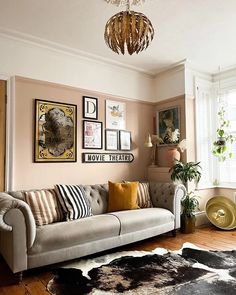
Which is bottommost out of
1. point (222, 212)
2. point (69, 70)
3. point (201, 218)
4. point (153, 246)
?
point (153, 246)

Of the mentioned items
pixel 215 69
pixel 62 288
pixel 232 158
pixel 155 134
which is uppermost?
pixel 215 69

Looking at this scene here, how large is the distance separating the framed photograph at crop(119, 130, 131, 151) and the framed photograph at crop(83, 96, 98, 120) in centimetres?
58

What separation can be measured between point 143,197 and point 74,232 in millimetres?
1462

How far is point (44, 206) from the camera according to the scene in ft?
9.12

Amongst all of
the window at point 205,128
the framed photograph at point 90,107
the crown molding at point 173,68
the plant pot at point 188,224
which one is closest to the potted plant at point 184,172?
the window at point 205,128

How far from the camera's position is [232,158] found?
14.1 feet

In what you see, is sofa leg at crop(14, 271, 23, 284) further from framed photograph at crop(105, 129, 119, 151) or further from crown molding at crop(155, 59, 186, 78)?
crown molding at crop(155, 59, 186, 78)

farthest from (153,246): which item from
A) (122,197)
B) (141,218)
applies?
(122,197)

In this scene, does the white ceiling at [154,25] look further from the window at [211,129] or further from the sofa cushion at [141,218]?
the sofa cushion at [141,218]

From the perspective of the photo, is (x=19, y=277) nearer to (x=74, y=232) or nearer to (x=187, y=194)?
(x=74, y=232)

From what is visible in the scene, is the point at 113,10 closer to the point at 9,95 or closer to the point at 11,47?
the point at 11,47

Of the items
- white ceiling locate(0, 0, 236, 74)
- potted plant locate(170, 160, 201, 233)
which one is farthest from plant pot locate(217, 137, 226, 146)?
white ceiling locate(0, 0, 236, 74)

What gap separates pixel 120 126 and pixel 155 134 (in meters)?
0.81

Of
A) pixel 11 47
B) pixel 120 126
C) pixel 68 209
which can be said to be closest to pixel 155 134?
pixel 120 126
